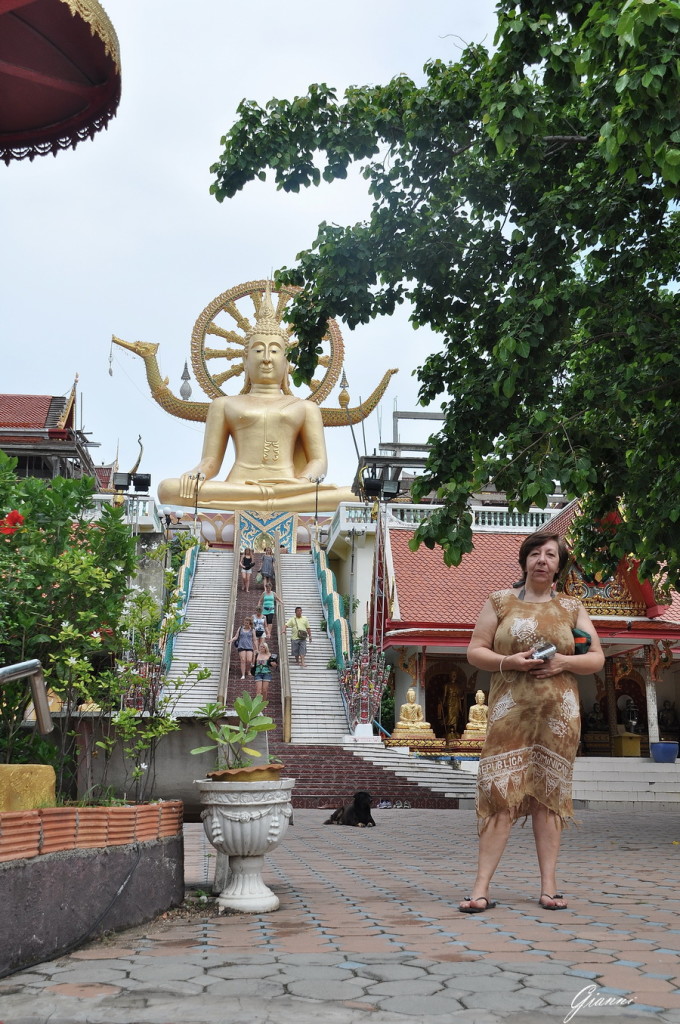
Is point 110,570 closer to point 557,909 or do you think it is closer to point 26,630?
point 26,630

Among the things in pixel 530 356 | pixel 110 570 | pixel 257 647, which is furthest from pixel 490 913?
pixel 257 647

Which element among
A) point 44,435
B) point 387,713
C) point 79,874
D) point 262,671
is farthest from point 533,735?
point 44,435

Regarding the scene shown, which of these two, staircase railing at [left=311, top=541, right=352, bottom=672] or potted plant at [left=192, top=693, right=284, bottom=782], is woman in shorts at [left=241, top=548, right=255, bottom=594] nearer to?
staircase railing at [left=311, top=541, right=352, bottom=672]

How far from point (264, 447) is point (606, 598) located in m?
12.6

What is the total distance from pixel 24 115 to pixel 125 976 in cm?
467

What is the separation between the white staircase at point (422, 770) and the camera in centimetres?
1383

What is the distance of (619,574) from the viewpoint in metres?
17.2

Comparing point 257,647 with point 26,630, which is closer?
point 26,630

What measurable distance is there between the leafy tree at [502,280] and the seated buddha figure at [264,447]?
1743cm

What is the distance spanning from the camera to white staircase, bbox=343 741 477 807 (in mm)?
13828

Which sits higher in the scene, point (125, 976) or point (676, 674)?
point (676, 674)

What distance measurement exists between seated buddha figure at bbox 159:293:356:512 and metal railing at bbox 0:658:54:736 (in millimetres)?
22256

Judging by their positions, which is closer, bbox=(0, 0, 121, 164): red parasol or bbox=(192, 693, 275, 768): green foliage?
bbox=(192, 693, 275, 768): green foliage

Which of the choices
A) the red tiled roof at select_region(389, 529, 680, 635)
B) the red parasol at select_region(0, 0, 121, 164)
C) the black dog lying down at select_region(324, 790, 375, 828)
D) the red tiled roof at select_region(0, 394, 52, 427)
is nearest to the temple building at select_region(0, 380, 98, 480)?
the red tiled roof at select_region(0, 394, 52, 427)
